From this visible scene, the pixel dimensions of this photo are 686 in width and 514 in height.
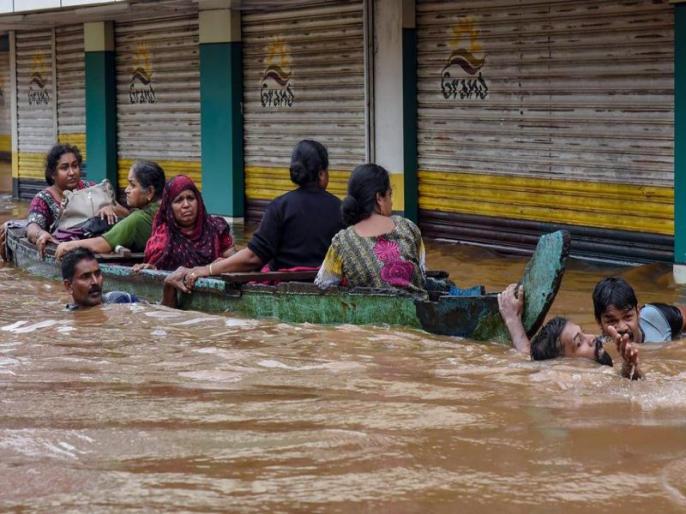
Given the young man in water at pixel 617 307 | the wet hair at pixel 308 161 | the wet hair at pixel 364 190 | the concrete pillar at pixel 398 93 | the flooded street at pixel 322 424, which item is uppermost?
the concrete pillar at pixel 398 93

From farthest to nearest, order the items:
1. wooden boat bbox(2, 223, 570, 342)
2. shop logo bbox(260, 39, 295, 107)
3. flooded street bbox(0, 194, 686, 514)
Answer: shop logo bbox(260, 39, 295, 107)
wooden boat bbox(2, 223, 570, 342)
flooded street bbox(0, 194, 686, 514)

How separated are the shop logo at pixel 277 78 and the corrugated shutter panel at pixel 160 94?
5.64 ft

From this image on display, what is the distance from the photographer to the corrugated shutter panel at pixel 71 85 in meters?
21.9

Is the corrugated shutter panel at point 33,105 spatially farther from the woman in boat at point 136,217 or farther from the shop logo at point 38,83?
the woman in boat at point 136,217

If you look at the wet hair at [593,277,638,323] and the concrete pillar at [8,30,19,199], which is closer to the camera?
the wet hair at [593,277,638,323]

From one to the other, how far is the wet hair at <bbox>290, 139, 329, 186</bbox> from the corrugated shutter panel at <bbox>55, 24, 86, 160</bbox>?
13518 mm

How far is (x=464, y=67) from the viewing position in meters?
14.3

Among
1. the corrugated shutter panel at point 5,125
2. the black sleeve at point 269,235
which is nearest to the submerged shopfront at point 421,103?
the black sleeve at point 269,235

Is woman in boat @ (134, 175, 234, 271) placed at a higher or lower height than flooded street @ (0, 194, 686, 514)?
higher

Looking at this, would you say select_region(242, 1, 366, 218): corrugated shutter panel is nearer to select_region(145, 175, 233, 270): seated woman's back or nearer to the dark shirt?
select_region(145, 175, 233, 270): seated woman's back

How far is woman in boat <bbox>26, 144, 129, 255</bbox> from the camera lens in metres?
11.9

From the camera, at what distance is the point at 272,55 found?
17.4 metres

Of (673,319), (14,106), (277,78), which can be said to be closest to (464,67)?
(277,78)

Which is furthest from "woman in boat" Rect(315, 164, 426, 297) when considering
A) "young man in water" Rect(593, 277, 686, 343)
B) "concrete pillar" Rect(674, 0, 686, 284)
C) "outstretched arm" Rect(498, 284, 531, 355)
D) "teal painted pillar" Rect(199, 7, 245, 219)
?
"teal painted pillar" Rect(199, 7, 245, 219)
